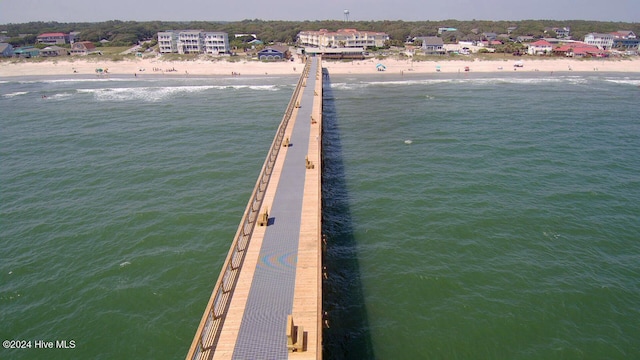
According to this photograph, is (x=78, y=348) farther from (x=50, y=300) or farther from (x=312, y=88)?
(x=312, y=88)

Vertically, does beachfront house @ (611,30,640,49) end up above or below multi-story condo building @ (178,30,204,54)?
below

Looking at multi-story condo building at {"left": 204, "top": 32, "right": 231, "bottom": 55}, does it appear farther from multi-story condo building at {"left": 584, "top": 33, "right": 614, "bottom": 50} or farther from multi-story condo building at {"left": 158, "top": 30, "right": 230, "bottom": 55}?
multi-story condo building at {"left": 584, "top": 33, "right": 614, "bottom": 50}

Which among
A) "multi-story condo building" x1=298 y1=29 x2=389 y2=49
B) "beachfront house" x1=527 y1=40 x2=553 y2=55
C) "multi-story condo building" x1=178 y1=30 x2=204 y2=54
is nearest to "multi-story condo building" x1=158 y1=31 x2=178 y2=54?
"multi-story condo building" x1=178 y1=30 x2=204 y2=54

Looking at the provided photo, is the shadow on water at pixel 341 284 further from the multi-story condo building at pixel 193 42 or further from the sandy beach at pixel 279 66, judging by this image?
the multi-story condo building at pixel 193 42

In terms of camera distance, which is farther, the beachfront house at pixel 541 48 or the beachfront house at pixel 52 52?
the beachfront house at pixel 52 52

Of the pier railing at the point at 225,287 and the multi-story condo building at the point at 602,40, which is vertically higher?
the multi-story condo building at the point at 602,40

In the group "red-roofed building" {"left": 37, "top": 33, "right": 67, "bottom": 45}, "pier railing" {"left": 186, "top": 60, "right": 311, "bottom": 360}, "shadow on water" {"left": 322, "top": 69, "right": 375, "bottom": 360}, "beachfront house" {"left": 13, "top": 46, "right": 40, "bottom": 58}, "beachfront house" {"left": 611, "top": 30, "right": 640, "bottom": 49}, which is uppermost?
"red-roofed building" {"left": 37, "top": 33, "right": 67, "bottom": 45}

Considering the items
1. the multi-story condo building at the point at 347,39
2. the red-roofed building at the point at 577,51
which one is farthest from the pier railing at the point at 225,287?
the red-roofed building at the point at 577,51
